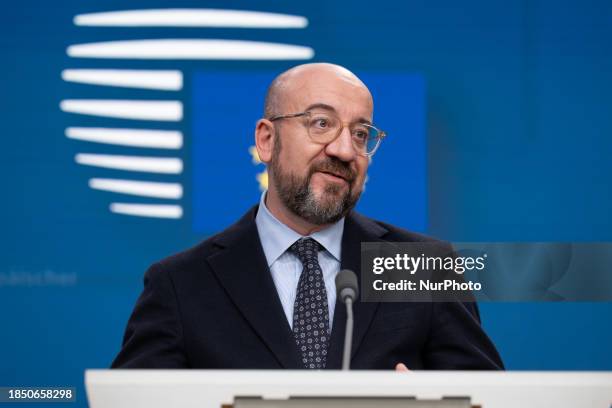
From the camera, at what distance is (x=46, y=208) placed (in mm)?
3453

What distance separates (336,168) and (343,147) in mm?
74

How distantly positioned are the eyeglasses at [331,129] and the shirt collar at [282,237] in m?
0.23

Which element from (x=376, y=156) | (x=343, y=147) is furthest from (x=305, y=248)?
(x=376, y=156)

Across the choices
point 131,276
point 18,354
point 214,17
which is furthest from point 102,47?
point 18,354

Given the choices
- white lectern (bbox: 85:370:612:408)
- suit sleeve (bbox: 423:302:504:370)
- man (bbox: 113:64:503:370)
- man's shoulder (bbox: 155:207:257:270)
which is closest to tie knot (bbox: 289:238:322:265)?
man (bbox: 113:64:503:370)

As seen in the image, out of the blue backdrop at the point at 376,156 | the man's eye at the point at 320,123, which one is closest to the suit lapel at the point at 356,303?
the man's eye at the point at 320,123

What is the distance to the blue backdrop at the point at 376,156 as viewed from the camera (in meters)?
3.42

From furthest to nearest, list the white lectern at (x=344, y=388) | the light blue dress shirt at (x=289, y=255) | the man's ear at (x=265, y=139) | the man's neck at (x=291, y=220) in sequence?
the man's ear at (x=265, y=139) < the man's neck at (x=291, y=220) < the light blue dress shirt at (x=289, y=255) < the white lectern at (x=344, y=388)

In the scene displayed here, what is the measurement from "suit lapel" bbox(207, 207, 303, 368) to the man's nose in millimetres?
319

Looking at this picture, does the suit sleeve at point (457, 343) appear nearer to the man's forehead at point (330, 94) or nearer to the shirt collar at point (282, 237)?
the shirt collar at point (282, 237)

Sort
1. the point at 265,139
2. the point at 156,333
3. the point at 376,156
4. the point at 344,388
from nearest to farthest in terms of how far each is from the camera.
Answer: the point at 344,388, the point at 156,333, the point at 265,139, the point at 376,156

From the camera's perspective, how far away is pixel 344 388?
4.03ft

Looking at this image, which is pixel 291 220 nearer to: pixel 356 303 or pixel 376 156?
pixel 356 303

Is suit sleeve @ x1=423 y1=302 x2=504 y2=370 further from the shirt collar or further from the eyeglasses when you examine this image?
the eyeglasses
